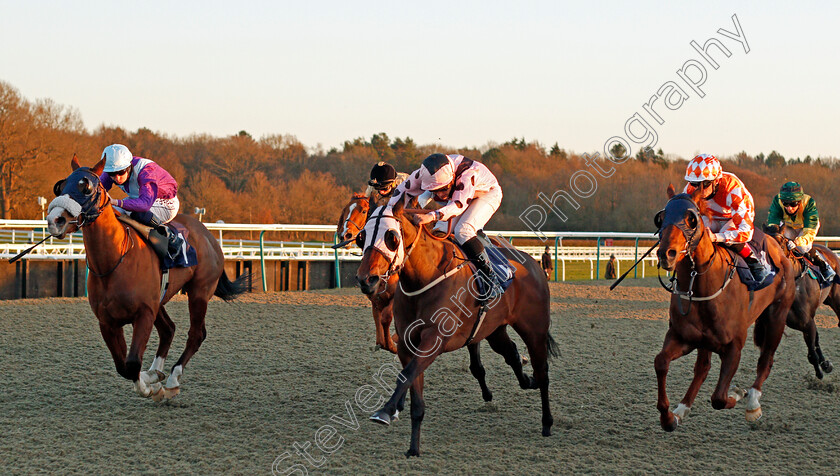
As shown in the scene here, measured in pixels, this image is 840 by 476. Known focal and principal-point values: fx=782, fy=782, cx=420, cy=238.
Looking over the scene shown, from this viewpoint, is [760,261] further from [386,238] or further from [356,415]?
[356,415]

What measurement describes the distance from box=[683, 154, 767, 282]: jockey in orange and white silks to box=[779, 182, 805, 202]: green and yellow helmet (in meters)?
2.39

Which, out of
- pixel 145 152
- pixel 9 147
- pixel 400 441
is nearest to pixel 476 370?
pixel 400 441

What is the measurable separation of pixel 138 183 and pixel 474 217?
8.70 ft

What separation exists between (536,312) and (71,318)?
21.6ft

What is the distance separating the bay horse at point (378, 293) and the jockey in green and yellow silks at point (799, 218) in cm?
364

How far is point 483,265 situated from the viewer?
16.5 ft

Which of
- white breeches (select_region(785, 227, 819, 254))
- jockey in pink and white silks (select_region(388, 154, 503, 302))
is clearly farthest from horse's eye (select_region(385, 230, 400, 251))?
white breeches (select_region(785, 227, 819, 254))

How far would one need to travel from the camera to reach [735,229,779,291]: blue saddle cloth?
5305 mm

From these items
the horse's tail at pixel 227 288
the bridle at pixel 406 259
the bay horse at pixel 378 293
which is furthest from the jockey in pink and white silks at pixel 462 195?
the horse's tail at pixel 227 288

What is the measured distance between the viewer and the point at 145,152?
196ft

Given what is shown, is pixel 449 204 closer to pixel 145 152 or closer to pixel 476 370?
pixel 476 370

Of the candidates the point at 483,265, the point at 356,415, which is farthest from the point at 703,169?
the point at 356,415

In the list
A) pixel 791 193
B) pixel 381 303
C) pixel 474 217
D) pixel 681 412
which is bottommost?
pixel 681 412

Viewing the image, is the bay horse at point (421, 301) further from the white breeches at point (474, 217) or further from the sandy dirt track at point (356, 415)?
the sandy dirt track at point (356, 415)
